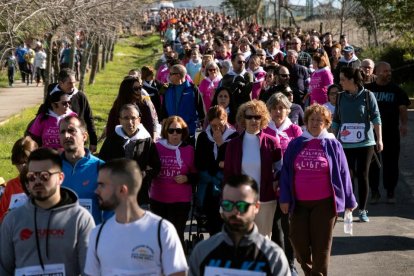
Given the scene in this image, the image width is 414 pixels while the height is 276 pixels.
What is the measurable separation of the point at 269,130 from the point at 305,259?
4.76 feet

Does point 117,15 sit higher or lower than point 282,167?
higher

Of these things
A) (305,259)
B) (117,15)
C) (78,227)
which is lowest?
(305,259)

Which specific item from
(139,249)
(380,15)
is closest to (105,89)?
(380,15)

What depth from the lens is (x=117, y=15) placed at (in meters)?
28.1

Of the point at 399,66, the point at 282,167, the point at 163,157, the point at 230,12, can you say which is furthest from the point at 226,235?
the point at 230,12

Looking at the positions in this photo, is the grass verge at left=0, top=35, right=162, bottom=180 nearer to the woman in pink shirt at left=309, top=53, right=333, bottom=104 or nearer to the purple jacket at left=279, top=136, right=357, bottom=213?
the woman in pink shirt at left=309, top=53, right=333, bottom=104

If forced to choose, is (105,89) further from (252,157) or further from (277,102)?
(252,157)

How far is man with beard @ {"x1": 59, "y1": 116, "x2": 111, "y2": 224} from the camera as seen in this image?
716cm

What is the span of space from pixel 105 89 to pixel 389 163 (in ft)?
76.0

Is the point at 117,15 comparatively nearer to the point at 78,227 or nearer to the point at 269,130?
the point at 269,130

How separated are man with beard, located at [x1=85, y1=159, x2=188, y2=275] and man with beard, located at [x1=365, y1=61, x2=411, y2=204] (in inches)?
299

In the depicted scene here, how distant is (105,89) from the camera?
3503 cm

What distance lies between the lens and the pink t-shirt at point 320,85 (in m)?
14.7

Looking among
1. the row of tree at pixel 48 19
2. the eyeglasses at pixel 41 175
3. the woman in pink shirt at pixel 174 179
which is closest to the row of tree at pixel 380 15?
the row of tree at pixel 48 19
